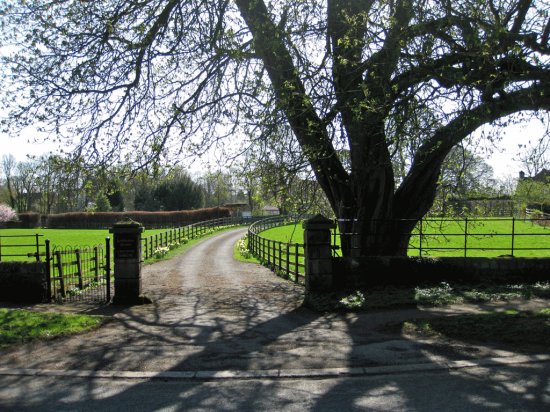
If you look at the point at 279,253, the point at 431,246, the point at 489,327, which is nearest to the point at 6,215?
the point at 431,246

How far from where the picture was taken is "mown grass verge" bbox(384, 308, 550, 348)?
6.76 m

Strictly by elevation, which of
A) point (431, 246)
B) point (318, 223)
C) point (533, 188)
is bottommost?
point (431, 246)

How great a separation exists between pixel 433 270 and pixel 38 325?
811 centimetres

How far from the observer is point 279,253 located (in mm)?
19156

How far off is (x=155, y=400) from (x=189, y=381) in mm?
629

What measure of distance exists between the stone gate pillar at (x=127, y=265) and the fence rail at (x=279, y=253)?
3.99 meters

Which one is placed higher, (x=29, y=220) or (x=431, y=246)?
(x=29, y=220)

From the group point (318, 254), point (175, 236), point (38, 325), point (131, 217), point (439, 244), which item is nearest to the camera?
point (38, 325)

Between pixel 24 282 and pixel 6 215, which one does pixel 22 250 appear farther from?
pixel 6 215

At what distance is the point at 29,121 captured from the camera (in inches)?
501

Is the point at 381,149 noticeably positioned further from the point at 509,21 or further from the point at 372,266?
the point at 509,21

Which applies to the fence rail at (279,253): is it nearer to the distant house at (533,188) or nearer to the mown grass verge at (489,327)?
the mown grass verge at (489,327)

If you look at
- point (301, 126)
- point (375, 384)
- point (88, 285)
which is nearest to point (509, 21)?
point (301, 126)

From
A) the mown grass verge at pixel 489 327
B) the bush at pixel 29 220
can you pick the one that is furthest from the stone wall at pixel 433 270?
the bush at pixel 29 220
